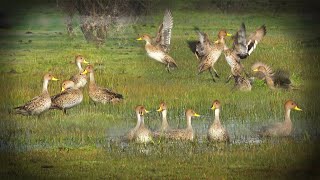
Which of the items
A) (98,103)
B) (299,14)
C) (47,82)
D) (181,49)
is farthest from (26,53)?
(299,14)

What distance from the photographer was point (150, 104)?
3355mm

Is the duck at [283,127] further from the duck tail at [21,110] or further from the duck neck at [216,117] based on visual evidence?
the duck tail at [21,110]

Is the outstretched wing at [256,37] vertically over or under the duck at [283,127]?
over

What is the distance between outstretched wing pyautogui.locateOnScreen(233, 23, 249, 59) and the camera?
133 inches

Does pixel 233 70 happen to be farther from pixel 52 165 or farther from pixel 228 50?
pixel 52 165

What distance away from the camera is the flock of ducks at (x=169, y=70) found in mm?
3332

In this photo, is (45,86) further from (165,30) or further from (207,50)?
(207,50)

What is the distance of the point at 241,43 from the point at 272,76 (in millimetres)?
185

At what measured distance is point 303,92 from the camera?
11.0ft

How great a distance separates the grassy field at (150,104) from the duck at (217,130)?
0.02 metres

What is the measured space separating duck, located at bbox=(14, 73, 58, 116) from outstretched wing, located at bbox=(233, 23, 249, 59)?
744 millimetres

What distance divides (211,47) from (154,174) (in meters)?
0.57

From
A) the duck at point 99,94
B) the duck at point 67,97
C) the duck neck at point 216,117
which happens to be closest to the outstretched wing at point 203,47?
the duck neck at point 216,117

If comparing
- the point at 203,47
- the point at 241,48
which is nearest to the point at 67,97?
the point at 203,47
